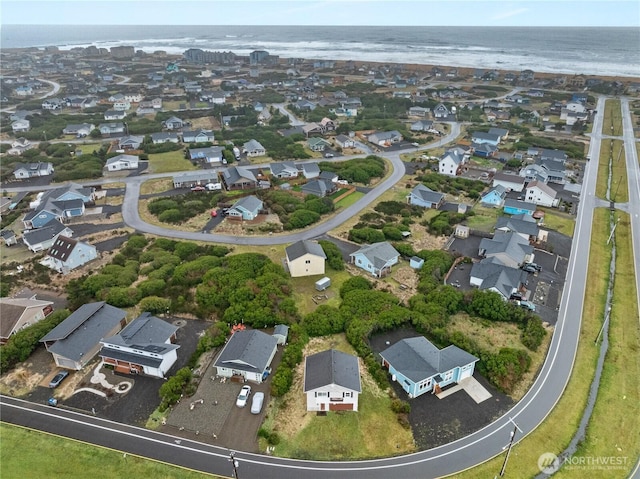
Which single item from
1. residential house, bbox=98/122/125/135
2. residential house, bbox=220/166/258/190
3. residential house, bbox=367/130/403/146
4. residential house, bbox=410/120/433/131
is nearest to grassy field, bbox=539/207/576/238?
residential house, bbox=367/130/403/146

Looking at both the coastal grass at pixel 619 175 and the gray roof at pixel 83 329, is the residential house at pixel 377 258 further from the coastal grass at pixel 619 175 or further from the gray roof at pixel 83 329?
the coastal grass at pixel 619 175

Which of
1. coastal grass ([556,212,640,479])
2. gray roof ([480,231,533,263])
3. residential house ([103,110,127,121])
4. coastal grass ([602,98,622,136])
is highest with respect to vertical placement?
gray roof ([480,231,533,263])

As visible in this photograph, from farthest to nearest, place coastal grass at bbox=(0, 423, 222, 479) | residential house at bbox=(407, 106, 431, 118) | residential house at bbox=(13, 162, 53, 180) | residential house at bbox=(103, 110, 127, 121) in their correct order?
residential house at bbox=(407, 106, 431, 118)
residential house at bbox=(103, 110, 127, 121)
residential house at bbox=(13, 162, 53, 180)
coastal grass at bbox=(0, 423, 222, 479)

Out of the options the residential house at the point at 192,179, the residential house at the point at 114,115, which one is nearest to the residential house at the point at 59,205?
the residential house at the point at 192,179

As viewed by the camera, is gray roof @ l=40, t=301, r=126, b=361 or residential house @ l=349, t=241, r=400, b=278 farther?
residential house @ l=349, t=241, r=400, b=278

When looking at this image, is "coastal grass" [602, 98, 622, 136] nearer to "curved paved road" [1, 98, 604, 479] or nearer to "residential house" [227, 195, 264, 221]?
"residential house" [227, 195, 264, 221]

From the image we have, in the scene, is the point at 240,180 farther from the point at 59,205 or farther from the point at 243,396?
the point at 243,396

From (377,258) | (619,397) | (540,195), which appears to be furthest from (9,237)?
(540,195)
